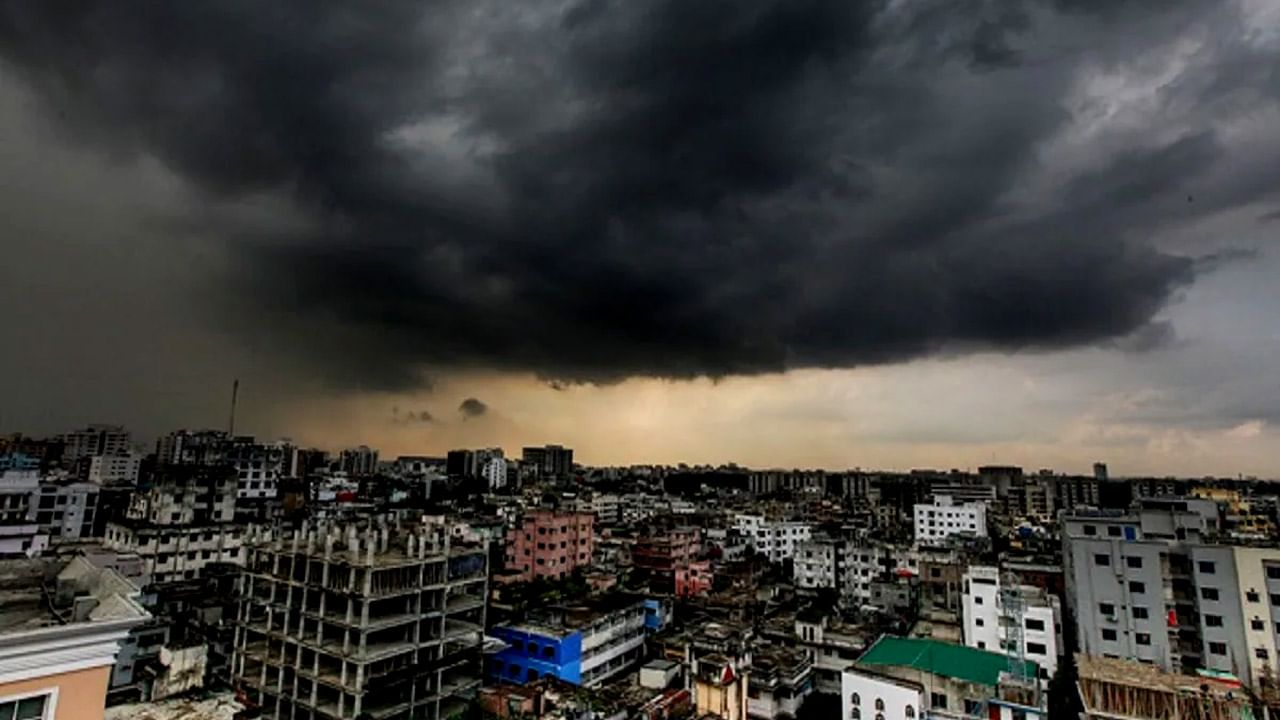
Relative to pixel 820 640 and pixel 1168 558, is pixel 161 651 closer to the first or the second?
pixel 820 640

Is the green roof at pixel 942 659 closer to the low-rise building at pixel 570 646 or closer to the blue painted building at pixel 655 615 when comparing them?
the low-rise building at pixel 570 646

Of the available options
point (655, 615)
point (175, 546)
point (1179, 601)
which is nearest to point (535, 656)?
point (655, 615)

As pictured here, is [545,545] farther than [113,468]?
No

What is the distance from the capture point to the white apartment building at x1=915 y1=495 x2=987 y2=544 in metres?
79.7

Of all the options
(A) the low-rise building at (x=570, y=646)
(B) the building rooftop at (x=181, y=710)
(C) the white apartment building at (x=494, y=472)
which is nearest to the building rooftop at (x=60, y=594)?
(B) the building rooftop at (x=181, y=710)

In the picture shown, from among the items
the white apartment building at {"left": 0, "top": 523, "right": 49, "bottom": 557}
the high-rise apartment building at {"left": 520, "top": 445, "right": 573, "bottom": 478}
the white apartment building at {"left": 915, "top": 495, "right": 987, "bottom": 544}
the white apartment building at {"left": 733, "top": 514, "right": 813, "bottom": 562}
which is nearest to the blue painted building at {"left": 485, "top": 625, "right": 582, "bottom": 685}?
the white apartment building at {"left": 0, "top": 523, "right": 49, "bottom": 557}

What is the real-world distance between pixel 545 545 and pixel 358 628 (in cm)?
3421

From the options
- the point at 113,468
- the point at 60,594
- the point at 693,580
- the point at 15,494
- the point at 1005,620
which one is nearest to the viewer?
the point at 60,594

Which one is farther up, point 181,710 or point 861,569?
point 861,569

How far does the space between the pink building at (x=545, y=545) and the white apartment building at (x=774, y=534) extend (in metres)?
27.7

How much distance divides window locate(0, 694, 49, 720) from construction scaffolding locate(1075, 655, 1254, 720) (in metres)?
33.2

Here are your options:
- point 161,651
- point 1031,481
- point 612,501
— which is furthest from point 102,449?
point 1031,481

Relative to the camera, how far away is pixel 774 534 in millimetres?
83375

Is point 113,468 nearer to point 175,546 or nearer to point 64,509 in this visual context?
point 64,509
